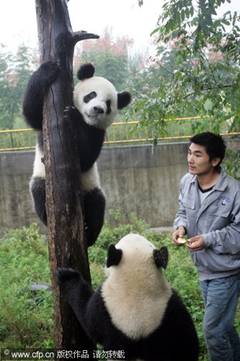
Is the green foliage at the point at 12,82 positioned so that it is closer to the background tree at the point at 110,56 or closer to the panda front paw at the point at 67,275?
the background tree at the point at 110,56

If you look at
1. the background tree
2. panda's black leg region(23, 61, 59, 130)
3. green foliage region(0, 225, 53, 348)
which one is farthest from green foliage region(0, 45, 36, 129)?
panda's black leg region(23, 61, 59, 130)

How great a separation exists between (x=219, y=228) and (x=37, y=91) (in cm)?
152

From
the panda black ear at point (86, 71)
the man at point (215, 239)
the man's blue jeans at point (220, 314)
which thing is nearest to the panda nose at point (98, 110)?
the panda black ear at point (86, 71)

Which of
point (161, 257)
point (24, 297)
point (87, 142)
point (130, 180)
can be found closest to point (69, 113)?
point (87, 142)

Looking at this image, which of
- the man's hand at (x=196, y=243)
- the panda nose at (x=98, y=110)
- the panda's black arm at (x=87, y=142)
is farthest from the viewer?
the panda nose at (x=98, y=110)

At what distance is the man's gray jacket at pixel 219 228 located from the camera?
2998 millimetres

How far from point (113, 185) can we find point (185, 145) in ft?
5.75

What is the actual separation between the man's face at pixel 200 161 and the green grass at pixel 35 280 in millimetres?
1710

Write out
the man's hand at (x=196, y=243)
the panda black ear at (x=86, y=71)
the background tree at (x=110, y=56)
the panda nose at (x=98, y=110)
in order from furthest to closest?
the background tree at (x=110, y=56), the panda black ear at (x=86, y=71), the panda nose at (x=98, y=110), the man's hand at (x=196, y=243)

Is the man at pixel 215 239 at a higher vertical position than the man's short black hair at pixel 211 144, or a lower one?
lower

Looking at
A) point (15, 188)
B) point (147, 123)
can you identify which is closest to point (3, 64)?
point (15, 188)

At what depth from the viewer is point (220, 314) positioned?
3031 mm

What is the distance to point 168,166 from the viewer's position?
10680 millimetres

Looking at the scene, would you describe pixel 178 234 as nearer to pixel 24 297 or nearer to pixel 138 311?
pixel 138 311
